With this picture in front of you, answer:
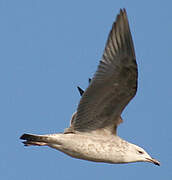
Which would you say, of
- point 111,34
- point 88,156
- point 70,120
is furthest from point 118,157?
point 111,34

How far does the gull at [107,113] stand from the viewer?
813cm

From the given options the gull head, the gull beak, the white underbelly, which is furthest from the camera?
the gull beak

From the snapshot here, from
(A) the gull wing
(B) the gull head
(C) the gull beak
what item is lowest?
(C) the gull beak

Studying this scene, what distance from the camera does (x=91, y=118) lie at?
8.54 m

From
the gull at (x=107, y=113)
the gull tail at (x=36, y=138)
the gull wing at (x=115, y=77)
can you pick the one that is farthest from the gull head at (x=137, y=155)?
the gull tail at (x=36, y=138)

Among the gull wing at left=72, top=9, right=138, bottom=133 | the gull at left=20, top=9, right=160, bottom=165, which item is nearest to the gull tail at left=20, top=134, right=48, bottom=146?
the gull at left=20, top=9, right=160, bottom=165

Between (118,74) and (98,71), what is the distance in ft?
0.85

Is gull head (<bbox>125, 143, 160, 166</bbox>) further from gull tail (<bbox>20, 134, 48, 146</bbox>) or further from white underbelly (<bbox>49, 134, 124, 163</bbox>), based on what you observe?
gull tail (<bbox>20, 134, 48, 146</bbox>)

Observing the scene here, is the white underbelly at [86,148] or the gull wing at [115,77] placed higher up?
the gull wing at [115,77]

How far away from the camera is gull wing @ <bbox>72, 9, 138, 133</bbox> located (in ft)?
26.6

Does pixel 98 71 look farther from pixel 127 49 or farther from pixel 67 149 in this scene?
pixel 67 149

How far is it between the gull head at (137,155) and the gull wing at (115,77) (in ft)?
1.84

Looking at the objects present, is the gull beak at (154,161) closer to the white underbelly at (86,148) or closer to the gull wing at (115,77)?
the white underbelly at (86,148)

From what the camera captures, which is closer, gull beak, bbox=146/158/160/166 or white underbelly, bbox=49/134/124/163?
white underbelly, bbox=49/134/124/163
